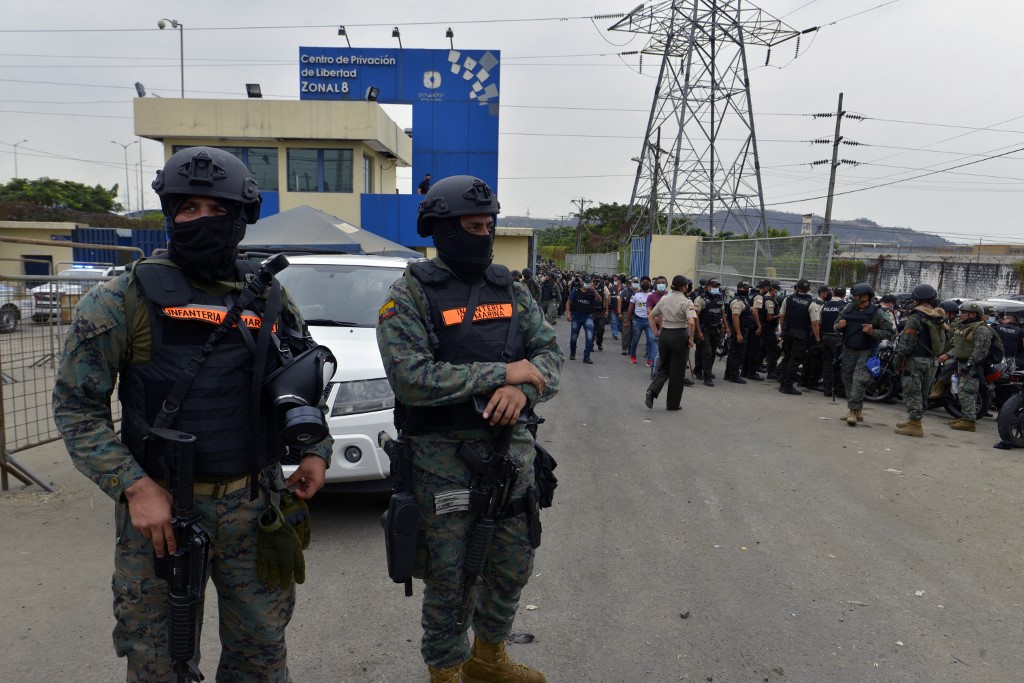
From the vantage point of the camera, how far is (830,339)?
11031 mm

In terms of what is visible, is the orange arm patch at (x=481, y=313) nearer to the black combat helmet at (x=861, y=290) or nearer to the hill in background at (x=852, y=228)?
the black combat helmet at (x=861, y=290)

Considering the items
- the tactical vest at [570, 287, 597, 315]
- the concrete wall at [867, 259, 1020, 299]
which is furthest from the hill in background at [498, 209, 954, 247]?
the tactical vest at [570, 287, 597, 315]

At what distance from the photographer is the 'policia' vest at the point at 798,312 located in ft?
38.0

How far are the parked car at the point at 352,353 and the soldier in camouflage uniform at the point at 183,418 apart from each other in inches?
79.7

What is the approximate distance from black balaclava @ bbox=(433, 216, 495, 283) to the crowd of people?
7175 millimetres

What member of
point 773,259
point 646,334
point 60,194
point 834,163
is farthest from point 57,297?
point 60,194

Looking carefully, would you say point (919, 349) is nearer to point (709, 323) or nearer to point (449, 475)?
point (709, 323)

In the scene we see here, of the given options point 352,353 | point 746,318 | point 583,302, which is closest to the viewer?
point 352,353

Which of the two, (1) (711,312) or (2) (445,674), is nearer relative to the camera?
(2) (445,674)

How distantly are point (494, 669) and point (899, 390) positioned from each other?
10395mm

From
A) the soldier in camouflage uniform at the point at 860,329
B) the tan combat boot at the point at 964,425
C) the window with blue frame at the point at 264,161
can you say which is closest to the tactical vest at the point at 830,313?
the soldier in camouflage uniform at the point at 860,329

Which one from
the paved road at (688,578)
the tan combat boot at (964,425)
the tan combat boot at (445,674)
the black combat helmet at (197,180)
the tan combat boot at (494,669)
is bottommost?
the tan combat boot at (964,425)

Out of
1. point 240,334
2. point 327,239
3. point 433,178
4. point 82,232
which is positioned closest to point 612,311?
point 327,239

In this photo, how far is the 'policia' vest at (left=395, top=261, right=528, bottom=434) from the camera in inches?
106
